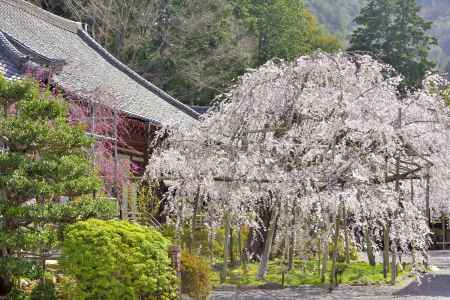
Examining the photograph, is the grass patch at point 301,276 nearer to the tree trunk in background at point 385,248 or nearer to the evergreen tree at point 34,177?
the tree trunk in background at point 385,248

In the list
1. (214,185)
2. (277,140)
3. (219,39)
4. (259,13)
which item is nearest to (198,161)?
(214,185)

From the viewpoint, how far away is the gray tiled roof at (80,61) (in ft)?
56.0

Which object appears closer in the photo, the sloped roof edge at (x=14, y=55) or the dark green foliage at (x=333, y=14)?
the sloped roof edge at (x=14, y=55)

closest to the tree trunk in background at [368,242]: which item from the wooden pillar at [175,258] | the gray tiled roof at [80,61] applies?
the gray tiled roof at [80,61]

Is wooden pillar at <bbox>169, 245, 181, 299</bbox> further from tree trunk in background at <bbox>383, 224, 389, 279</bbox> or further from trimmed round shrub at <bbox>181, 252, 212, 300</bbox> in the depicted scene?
tree trunk in background at <bbox>383, 224, 389, 279</bbox>

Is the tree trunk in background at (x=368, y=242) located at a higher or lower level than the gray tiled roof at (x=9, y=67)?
lower

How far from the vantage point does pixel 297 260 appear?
57.9 feet

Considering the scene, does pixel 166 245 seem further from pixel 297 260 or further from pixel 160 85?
pixel 160 85

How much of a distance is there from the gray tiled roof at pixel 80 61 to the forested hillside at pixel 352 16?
4006cm

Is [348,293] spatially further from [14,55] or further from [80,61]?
[80,61]

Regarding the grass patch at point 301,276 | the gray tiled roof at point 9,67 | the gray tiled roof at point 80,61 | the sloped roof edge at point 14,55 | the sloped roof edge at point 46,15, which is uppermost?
the sloped roof edge at point 46,15

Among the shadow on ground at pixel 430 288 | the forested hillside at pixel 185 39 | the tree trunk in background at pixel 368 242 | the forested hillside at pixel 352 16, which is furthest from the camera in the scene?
the forested hillside at pixel 352 16

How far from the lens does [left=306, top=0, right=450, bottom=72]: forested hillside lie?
6956cm

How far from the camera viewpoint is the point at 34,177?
863 cm
